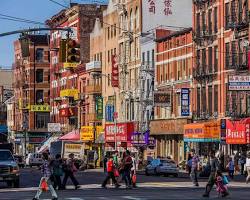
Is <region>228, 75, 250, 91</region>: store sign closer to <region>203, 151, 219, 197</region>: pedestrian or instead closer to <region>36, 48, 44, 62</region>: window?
<region>203, 151, 219, 197</region>: pedestrian

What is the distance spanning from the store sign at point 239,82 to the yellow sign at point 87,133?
148ft

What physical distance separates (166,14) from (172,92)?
1358cm

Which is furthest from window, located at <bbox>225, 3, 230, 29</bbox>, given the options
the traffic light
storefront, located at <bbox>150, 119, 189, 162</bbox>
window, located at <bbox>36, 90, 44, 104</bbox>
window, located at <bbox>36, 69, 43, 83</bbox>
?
window, located at <bbox>36, 90, 44, 104</bbox>

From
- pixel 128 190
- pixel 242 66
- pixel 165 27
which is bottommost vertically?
pixel 128 190

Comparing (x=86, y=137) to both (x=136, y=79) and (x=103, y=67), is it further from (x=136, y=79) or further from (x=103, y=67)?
(x=136, y=79)

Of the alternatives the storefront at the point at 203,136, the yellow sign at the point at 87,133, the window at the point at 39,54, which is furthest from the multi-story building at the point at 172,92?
the window at the point at 39,54

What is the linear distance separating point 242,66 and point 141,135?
24135 mm

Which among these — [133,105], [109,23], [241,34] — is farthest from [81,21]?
[241,34]

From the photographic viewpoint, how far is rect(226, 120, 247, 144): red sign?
63.0 meters

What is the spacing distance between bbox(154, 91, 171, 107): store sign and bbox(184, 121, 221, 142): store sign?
509cm

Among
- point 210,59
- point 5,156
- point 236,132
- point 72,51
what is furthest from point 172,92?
point 72,51

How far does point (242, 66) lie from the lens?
63.3 meters

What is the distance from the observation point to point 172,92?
77750 mm

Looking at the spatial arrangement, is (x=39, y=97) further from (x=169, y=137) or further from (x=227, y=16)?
(x=227, y=16)
